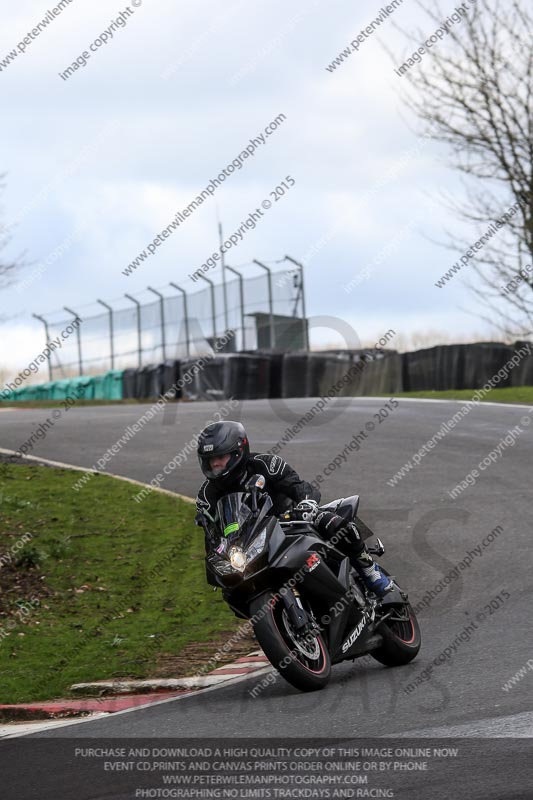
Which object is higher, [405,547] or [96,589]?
[405,547]

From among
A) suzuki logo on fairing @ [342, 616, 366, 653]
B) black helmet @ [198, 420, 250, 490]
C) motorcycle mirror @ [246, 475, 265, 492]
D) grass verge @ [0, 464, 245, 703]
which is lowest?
grass verge @ [0, 464, 245, 703]

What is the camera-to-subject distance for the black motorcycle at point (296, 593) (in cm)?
757

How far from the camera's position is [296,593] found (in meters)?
7.82

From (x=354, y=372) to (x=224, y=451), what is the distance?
22715 mm

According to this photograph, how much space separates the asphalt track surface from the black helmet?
4.64ft

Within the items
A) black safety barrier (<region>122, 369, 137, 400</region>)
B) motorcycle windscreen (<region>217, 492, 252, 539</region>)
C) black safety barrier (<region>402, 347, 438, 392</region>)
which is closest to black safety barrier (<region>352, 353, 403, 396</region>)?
black safety barrier (<region>402, 347, 438, 392</region>)

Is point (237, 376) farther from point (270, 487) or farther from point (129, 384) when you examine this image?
point (270, 487)

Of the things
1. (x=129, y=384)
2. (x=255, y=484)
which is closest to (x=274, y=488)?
(x=255, y=484)

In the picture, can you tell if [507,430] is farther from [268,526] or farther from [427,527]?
[268,526]

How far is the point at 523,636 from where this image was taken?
8922mm

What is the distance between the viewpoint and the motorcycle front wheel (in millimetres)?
7367

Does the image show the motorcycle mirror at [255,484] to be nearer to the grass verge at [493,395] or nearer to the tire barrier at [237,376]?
the grass verge at [493,395]

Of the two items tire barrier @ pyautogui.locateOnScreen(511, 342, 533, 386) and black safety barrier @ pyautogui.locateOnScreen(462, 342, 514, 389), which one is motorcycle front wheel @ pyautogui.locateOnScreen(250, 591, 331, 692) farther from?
tire barrier @ pyautogui.locateOnScreen(511, 342, 533, 386)

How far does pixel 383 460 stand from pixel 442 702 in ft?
36.7
